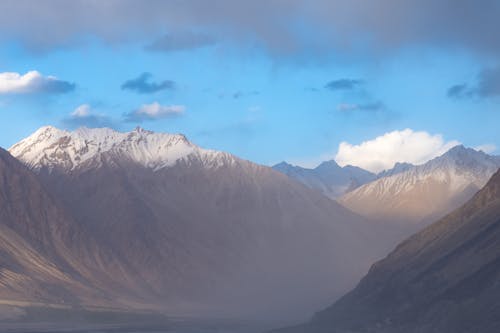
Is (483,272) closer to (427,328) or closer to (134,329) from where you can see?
(427,328)

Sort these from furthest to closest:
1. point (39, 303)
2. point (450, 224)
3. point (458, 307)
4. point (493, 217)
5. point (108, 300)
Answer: point (108, 300) → point (39, 303) → point (450, 224) → point (493, 217) → point (458, 307)

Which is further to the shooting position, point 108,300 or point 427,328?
point 108,300

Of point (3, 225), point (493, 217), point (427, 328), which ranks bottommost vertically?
Result: point (427, 328)

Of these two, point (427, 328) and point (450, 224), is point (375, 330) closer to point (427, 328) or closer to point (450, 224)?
point (427, 328)

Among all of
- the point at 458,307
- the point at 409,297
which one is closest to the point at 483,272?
the point at 458,307

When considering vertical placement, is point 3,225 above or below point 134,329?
above

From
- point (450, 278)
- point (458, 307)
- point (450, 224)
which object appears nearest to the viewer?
point (458, 307)
